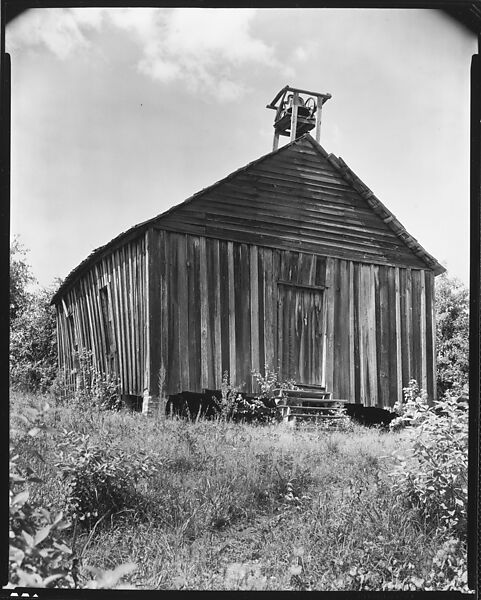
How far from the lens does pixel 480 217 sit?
3.31m

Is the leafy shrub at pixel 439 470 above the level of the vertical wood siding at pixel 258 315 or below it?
below

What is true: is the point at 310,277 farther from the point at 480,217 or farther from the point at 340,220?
the point at 480,217

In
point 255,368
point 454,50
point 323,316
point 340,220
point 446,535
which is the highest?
point 454,50

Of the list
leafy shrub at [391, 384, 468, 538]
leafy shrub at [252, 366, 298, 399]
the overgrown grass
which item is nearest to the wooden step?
leafy shrub at [252, 366, 298, 399]

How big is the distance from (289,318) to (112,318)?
1250 millimetres

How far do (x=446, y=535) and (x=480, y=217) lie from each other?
5.89ft

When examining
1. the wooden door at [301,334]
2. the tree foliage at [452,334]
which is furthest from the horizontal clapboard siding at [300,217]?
the tree foliage at [452,334]

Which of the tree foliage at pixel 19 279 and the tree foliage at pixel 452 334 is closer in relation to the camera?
the tree foliage at pixel 19 279

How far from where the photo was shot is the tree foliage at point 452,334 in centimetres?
350

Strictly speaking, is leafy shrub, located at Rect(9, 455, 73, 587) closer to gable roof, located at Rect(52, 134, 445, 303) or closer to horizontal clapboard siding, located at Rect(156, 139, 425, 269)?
gable roof, located at Rect(52, 134, 445, 303)

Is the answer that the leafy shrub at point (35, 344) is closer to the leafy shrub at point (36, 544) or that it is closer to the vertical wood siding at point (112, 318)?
the vertical wood siding at point (112, 318)

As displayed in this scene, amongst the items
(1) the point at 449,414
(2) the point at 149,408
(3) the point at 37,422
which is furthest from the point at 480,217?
(3) the point at 37,422

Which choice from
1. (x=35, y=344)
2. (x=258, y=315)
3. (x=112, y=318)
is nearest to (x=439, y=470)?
(x=258, y=315)

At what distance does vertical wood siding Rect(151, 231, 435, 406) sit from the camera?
4.11 meters
